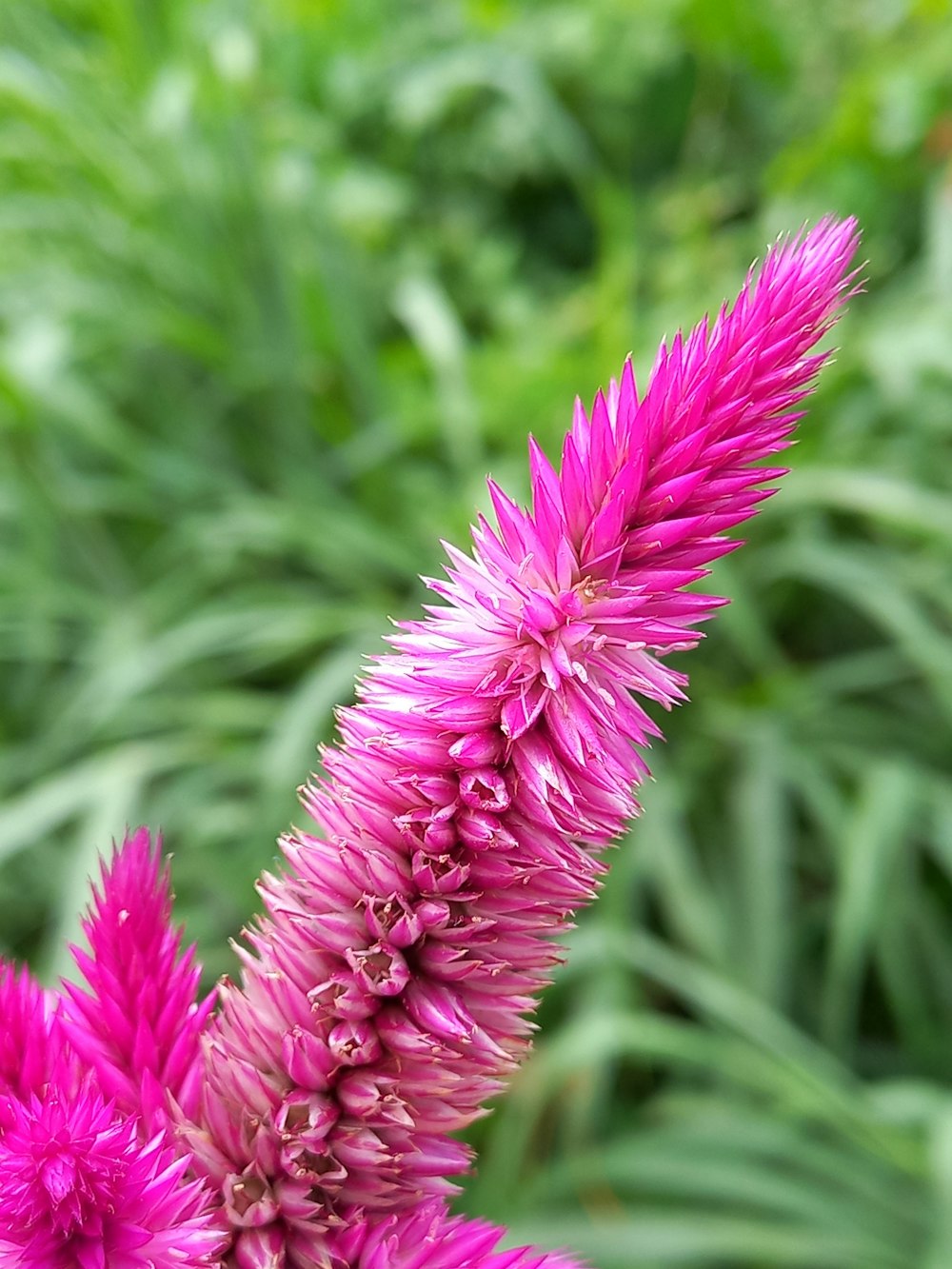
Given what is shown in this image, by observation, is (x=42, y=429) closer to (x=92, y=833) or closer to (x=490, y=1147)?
(x=92, y=833)

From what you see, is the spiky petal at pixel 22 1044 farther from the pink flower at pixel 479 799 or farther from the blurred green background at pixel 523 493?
the blurred green background at pixel 523 493

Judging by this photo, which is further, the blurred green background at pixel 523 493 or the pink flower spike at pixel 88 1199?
the blurred green background at pixel 523 493

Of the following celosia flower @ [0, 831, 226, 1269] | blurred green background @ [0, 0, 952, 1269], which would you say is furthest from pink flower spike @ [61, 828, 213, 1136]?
blurred green background @ [0, 0, 952, 1269]

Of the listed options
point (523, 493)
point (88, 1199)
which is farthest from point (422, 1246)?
point (523, 493)

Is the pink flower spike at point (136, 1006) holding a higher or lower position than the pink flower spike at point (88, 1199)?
higher

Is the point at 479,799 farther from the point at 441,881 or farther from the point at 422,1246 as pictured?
the point at 422,1246

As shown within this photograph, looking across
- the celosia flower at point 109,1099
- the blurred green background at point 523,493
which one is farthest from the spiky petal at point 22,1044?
the blurred green background at point 523,493
